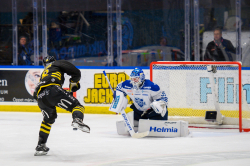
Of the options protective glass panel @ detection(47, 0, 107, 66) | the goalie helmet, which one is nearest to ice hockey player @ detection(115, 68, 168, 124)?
the goalie helmet

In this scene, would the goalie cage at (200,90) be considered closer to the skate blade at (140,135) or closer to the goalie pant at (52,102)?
the skate blade at (140,135)

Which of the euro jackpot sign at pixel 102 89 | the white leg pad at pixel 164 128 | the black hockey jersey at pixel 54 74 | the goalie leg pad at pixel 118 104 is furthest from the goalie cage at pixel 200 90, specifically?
the black hockey jersey at pixel 54 74

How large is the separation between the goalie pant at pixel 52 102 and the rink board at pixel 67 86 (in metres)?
4.24

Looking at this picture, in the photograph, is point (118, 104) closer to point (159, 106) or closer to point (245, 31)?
point (159, 106)

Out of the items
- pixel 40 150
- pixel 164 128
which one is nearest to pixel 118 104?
pixel 164 128

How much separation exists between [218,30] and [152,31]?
125 centimetres

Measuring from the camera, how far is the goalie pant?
4.80 metres

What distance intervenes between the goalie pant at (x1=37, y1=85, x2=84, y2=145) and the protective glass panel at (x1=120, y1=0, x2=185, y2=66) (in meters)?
4.70

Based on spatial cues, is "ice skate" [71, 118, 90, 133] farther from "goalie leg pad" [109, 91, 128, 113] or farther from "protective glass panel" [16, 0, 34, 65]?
"protective glass panel" [16, 0, 34, 65]

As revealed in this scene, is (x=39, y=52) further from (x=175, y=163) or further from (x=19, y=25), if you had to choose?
(x=175, y=163)

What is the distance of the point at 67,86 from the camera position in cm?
945

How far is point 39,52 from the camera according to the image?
10039 mm

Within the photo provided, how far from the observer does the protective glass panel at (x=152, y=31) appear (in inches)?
367

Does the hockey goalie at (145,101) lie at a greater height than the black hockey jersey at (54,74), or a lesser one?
lesser
